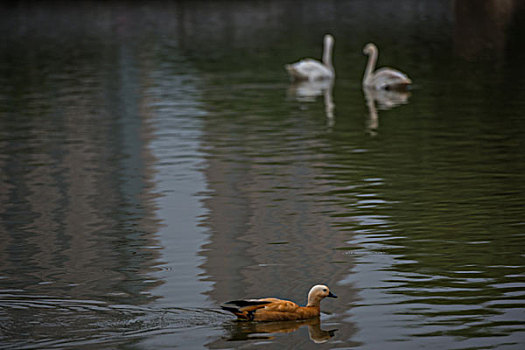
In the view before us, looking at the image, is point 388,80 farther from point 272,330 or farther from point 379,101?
point 272,330

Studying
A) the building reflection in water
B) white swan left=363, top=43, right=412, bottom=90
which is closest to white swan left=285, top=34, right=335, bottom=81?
white swan left=363, top=43, right=412, bottom=90

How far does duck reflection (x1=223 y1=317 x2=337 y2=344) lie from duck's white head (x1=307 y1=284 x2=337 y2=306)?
181 millimetres

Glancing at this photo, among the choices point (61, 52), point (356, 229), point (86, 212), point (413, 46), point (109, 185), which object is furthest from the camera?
point (61, 52)

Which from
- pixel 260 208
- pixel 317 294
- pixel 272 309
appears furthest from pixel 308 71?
pixel 272 309

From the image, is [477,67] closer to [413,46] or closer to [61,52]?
[413,46]

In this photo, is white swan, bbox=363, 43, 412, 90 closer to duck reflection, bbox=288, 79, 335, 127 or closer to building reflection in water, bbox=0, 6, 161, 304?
duck reflection, bbox=288, 79, 335, 127

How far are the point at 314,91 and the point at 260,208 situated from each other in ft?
56.1

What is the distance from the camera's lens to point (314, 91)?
32.4m

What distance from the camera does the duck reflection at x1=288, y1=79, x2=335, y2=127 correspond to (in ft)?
93.1

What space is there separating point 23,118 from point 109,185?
10.5 metres

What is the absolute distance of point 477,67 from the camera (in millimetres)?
36594

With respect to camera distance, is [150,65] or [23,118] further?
[150,65]

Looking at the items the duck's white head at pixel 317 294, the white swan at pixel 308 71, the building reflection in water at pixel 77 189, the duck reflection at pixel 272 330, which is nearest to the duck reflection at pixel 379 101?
the white swan at pixel 308 71

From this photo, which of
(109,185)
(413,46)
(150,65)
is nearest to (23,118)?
(109,185)
